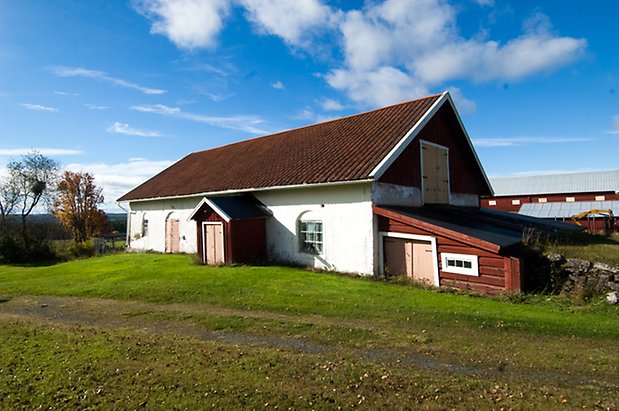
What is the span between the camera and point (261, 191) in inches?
696

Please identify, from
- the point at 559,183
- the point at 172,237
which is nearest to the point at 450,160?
the point at 172,237

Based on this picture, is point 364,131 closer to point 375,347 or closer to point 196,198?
point 196,198

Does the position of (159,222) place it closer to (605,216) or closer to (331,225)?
(331,225)

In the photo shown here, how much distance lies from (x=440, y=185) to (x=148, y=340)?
14653 millimetres

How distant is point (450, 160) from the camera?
60.3ft

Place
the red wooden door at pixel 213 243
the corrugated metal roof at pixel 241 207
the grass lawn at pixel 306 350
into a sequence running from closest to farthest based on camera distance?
1. the grass lawn at pixel 306 350
2. the corrugated metal roof at pixel 241 207
3. the red wooden door at pixel 213 243

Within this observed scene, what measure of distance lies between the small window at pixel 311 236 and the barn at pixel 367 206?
0.05 metres

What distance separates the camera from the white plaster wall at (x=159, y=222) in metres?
22.1

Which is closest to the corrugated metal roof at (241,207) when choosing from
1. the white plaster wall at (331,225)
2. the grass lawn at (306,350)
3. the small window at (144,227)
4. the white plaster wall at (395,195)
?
the white plaster wall at (331,225)

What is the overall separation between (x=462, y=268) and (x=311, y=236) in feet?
21.5

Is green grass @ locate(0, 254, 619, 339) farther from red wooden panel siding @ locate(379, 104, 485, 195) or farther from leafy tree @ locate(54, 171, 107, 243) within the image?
leafy tree @ locate(54, 171, 107, 243)

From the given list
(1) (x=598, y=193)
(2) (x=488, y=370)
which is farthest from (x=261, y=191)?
(1) (x=598, y=193)

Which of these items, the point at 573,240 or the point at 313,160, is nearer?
the point at 573,240

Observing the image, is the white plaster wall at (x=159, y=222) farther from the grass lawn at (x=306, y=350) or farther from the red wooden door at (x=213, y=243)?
the grass lawn at (x=306, y=350)
